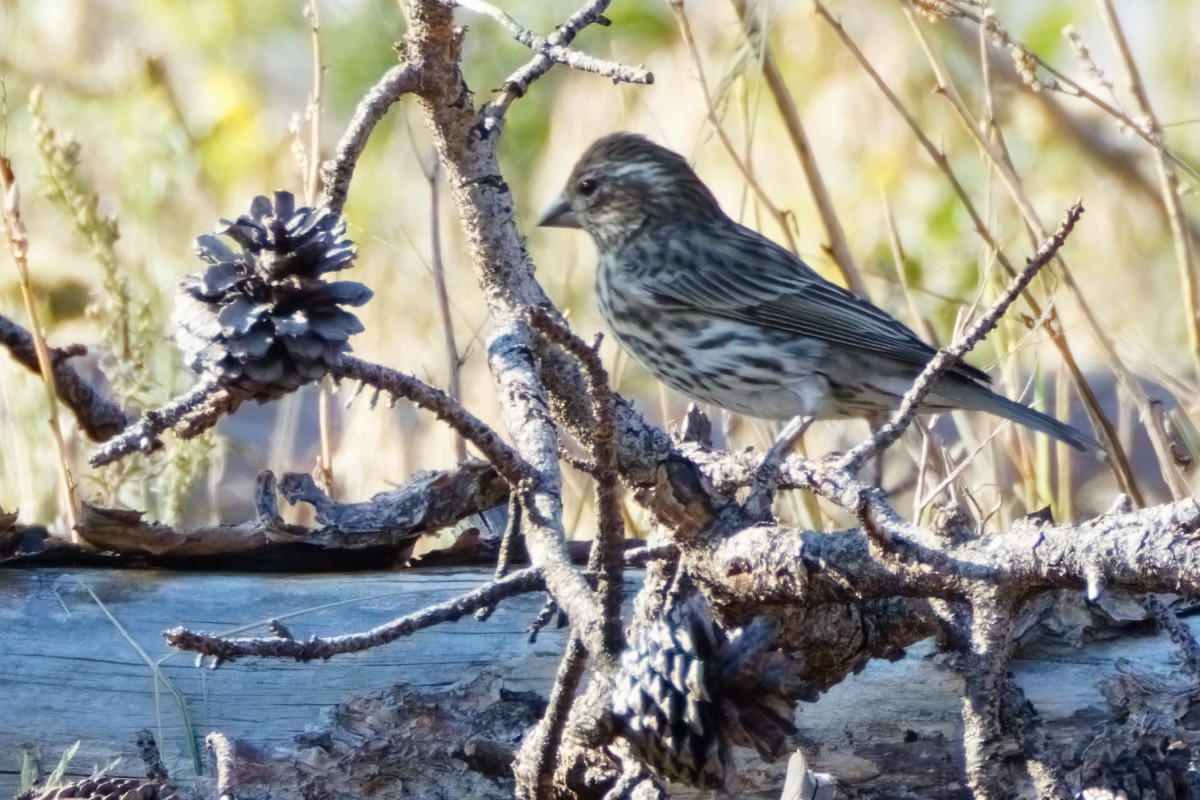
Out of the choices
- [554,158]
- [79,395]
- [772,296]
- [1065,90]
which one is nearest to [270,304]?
[79,395]

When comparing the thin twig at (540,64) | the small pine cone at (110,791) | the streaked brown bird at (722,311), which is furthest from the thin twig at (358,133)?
the streaked brown bird at (722,311)

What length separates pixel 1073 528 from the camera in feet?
6.40

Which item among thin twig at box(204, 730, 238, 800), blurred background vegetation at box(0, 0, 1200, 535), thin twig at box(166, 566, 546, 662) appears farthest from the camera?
blurred background vegetation at box(0, 0, 1200, 535)

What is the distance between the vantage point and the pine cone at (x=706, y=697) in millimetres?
1623

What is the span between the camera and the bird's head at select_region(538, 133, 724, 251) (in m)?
4.77

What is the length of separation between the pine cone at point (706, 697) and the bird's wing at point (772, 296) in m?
2.74

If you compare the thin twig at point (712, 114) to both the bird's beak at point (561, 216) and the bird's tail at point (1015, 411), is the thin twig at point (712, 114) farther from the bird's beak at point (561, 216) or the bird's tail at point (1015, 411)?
the bird's beak at point (561, 216)

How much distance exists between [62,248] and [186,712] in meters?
3.28

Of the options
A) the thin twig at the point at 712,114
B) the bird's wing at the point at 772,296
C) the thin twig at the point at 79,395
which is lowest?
the thin twig at the point at 79,395

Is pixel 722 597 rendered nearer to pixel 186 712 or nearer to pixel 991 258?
→ pixel 186 712

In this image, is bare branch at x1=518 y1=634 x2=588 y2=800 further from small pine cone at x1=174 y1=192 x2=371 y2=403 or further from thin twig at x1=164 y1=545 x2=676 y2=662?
small pine cone at x1=174 y1=192 x2=371 y2=403

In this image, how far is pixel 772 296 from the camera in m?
4.62

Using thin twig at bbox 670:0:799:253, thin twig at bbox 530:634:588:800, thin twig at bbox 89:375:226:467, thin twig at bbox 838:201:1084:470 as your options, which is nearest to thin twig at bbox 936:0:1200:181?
thin twig at bbox 670:0:799:253

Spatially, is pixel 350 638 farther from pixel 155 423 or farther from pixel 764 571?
pixel 764 571
